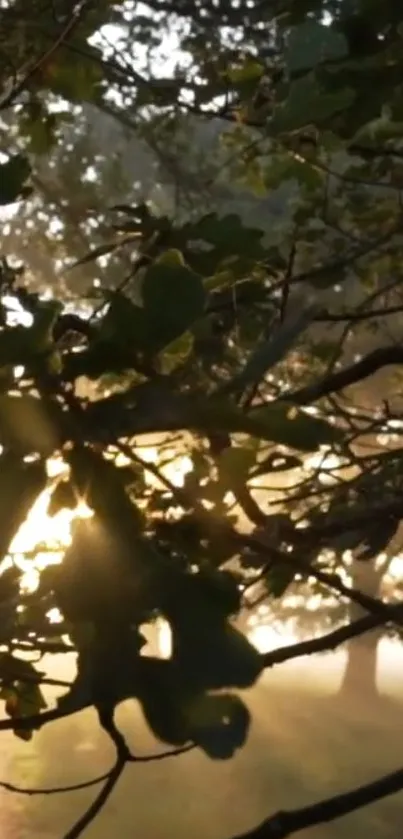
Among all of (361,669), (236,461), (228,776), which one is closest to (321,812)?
(236,461)

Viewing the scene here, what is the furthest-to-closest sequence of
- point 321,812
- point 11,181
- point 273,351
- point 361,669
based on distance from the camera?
point 361,669 < point 321,812 < point 11,181 < point 273,351

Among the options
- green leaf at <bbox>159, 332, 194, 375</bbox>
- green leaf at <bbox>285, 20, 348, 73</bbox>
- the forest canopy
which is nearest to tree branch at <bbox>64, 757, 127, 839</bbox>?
the forest canopy

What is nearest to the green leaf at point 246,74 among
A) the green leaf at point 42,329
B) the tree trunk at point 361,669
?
the green leaf at point 42,329

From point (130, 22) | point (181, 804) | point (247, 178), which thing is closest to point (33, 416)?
point (247, 178)

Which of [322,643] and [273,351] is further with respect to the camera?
[322,643]

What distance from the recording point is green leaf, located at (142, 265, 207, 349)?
0.25 meters

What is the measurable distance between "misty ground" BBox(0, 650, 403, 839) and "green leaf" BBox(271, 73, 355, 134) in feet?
6.95

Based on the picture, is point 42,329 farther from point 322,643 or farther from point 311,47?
point 322,643

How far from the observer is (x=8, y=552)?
0.84 ft

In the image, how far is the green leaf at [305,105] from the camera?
0.42 meters

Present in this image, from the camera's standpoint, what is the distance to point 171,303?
253 millimetres

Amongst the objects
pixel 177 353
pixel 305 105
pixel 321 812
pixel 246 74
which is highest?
pixel 246 74

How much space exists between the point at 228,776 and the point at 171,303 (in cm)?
298

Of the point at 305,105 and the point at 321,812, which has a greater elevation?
the point at 305,105
